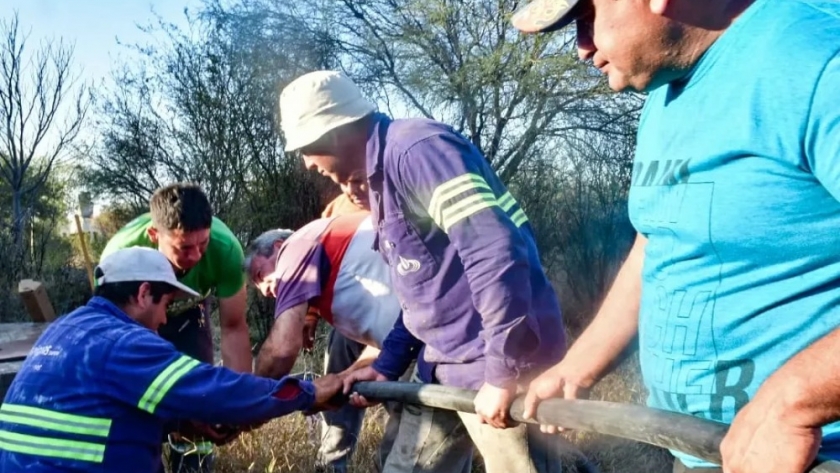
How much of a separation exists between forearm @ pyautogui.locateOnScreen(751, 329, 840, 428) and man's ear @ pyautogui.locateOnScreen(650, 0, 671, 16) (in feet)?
2.38

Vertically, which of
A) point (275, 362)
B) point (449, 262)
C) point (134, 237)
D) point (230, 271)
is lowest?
point (275, 362)

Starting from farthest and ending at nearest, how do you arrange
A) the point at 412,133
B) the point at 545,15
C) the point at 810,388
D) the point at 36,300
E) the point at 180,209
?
the point at 36,300
the point at 180,209
the point at 412,133
the point at 545,15
the point at 810,388

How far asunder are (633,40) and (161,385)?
2041mm

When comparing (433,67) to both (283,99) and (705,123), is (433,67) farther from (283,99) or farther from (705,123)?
(705,123)

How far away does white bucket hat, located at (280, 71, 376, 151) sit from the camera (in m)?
3.13

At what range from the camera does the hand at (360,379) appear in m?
3.49

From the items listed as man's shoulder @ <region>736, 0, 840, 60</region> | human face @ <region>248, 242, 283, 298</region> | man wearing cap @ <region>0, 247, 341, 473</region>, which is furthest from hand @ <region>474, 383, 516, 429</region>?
human face @ <region>248, 242, 283, 298</region>

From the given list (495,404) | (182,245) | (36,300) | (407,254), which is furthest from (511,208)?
(36,300)

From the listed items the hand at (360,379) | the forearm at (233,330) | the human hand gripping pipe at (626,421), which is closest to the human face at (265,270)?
the forearm at (233,330)

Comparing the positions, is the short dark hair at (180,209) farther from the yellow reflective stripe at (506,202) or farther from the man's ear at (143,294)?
the yellow reflective stripe at (506,202)

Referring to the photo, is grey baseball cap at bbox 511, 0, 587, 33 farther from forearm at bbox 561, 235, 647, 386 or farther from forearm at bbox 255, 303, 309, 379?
forearm at bbox 255, 303, 309, 379

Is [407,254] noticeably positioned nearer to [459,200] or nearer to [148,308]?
[459,200]

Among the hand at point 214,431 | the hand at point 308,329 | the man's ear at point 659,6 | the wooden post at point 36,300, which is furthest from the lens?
the wooden post at point 36,300

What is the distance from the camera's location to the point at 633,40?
1.79 meters
